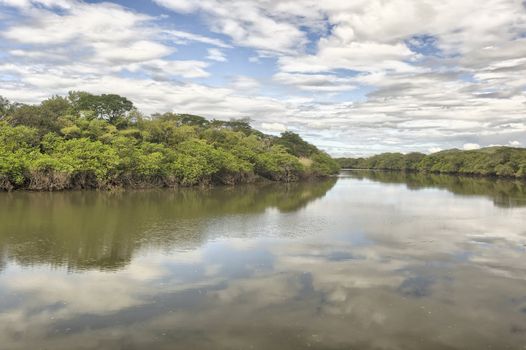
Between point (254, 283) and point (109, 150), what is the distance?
110 feet

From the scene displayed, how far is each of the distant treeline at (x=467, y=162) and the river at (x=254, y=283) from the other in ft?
266

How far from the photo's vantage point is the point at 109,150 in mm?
42812

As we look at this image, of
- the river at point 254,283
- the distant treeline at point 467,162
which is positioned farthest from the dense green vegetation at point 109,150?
the distant treeline at point 467,162

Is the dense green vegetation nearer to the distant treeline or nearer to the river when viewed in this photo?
the river

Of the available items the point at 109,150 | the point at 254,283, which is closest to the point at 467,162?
the point at 109,150

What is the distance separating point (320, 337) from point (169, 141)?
163 ft

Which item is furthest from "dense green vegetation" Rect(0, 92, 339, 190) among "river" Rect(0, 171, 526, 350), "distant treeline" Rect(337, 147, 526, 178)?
"distant treeline" Rect(337, 147, 526, 178)

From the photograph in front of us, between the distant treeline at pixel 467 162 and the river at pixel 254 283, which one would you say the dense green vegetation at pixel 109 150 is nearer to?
the river at pixel 254 283

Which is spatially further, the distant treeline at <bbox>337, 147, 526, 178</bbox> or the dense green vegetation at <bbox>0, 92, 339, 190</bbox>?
the distant treeline at <bbox>337, 147, 526, 178</bbox>

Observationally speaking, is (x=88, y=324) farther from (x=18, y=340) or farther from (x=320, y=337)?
(x=320, y=337)

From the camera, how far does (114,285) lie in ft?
42.3

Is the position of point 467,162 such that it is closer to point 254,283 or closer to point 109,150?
point 109,150

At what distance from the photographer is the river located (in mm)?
9609

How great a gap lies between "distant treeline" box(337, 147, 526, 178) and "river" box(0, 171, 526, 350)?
81.2 meters
